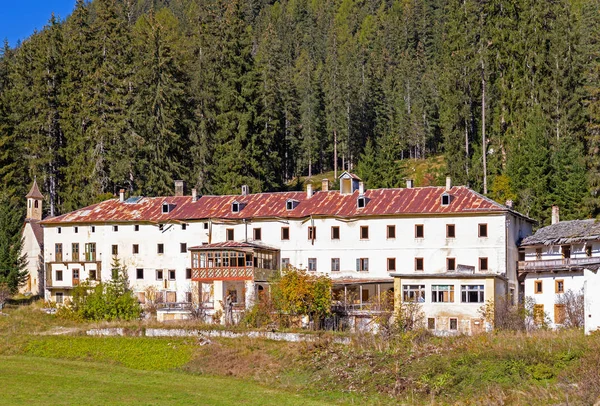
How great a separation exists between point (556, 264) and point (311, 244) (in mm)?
17607

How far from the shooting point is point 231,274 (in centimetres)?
6519

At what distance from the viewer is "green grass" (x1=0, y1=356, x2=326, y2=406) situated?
41.0m

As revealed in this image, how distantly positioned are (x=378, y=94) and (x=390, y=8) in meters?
78.2

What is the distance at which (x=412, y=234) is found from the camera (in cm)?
6512

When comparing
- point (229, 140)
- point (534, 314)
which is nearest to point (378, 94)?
point (229, 140)

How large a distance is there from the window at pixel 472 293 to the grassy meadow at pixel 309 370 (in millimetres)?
7634

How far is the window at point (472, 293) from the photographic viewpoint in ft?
192

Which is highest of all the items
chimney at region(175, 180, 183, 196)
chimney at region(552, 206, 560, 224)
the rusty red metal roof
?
chimney at region(175, 180, 183, 196)

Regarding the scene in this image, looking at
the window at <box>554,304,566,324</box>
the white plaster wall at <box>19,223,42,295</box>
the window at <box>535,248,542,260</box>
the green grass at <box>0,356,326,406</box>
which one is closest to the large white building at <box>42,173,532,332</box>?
the window at <box>535,248,542,260</box>

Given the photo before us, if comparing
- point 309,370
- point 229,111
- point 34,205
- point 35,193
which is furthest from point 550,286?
point 35,193

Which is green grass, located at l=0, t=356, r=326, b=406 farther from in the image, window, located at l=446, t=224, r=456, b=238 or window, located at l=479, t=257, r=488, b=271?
window, located at l=479, t=257, r=488, b=271

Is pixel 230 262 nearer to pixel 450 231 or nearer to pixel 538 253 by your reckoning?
pixel 450 231

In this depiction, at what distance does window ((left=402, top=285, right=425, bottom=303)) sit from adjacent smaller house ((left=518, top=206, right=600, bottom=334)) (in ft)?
23.9

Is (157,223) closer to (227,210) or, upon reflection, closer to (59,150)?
(227,210)
